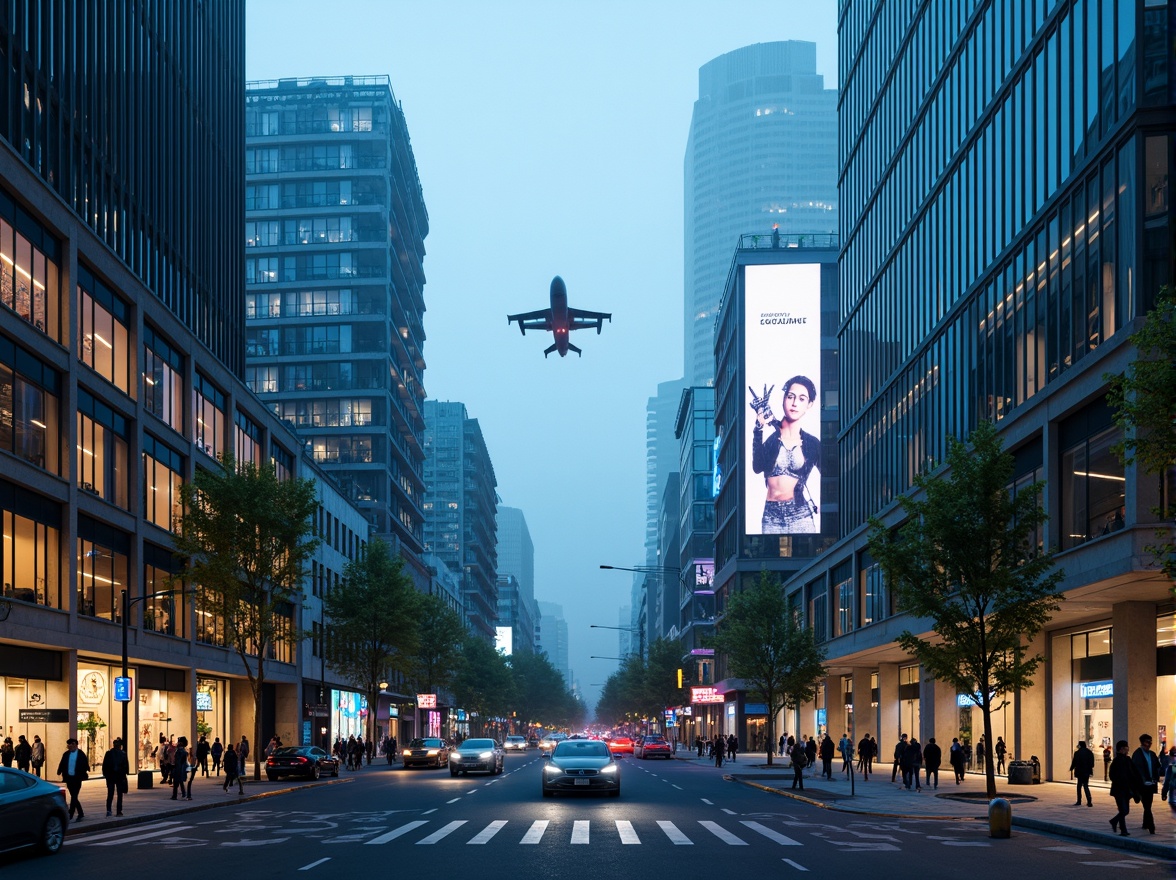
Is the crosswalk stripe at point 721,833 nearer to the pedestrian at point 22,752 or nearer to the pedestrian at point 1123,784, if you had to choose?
the pedestrian at point 1123,784

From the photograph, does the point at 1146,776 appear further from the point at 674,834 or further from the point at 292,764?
the point at 292,764

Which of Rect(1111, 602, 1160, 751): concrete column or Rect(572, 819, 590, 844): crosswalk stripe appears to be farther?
Rect(1111, 602, 1160, 751): concrete column

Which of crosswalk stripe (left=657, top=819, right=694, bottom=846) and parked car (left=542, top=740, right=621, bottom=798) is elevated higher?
crosswalk stripe (left=657, top=819, right=694, bottom=846)

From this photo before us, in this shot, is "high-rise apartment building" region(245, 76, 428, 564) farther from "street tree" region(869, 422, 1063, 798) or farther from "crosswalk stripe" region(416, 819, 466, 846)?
"crosswalk stripe" region(416, 819, 466, 846)

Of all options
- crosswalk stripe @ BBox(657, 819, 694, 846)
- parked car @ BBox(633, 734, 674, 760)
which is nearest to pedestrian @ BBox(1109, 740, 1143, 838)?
crosswalk stripe @ BBox(657, 819, 694, 846)

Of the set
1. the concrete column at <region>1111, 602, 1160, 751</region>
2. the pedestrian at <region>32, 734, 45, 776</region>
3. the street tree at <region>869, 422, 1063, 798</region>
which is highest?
the street tree at <region>869, 422, 1063, 798</region>

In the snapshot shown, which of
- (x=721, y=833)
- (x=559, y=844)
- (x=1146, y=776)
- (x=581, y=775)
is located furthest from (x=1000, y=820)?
(x=581, y=775)

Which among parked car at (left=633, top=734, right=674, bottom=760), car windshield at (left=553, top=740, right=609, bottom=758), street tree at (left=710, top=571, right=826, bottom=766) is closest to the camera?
car windshield at (left=553, top=740, right=609, bottom=758)

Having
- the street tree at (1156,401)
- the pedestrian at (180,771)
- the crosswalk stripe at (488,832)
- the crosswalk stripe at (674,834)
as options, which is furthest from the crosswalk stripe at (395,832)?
the street tree at (1156,401)
